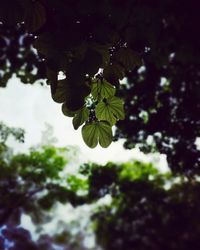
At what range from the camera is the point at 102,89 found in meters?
1.01

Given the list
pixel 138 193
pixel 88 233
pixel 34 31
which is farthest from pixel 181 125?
pixel 88 233

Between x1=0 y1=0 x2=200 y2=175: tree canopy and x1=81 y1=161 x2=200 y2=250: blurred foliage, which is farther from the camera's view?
x1=81 y1=161 x2=200 y2=250: blurred foliage

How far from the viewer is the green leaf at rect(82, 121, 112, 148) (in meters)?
0.96

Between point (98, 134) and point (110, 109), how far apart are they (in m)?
0.09

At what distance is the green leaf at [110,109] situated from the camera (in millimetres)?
986

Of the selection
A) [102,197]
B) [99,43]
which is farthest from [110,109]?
[102,197]

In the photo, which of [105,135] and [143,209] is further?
[143,209]

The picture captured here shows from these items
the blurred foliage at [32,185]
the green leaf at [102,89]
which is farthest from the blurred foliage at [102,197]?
the green leaf at [102,89]

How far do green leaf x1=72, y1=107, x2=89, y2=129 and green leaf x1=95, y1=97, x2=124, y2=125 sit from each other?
0.04 m

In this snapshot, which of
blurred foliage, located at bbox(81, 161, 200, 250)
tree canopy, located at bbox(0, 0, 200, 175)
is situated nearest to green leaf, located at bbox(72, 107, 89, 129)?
tree canopy, located at bbox(0, 0, 200, 175)

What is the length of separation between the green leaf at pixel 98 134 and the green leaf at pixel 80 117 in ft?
0.07

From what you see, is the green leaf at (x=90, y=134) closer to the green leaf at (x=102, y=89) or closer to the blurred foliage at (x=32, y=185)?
the green leaf at (x=102, y=89)

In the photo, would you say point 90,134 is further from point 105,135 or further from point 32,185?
point 32,185

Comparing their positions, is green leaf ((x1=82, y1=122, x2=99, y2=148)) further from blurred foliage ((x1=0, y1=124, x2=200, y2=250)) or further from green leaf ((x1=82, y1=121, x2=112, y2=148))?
blurred foliage ((x1=0, y1=124, x2=200, y2=250))
